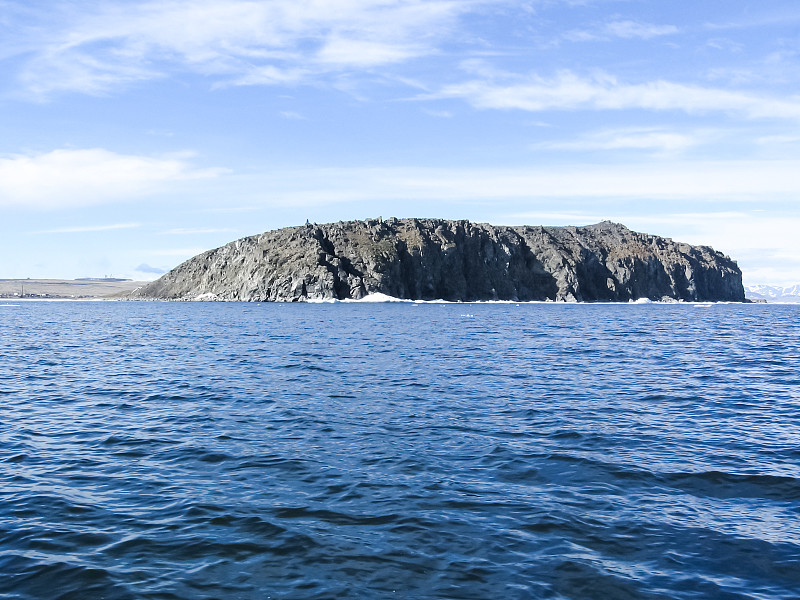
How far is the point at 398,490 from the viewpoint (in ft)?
45.3

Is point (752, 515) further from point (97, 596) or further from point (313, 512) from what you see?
point (97, 596)

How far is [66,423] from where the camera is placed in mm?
21266

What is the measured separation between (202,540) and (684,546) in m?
9.21

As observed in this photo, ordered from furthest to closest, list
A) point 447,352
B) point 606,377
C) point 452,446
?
1. point 447,352
2. point 606,377
3. point 452,446

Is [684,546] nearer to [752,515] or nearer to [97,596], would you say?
[752,515]

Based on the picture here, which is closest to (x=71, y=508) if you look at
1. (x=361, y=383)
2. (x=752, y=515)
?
(x=752, y=515)

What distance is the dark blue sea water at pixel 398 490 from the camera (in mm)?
9828

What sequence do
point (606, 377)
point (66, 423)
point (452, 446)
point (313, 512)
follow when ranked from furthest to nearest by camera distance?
point (606, 377), point (66, 423), point (452, 446), point (313, 512)

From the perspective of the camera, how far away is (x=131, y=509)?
12.7 metres

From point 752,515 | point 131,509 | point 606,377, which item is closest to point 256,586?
point 131,509

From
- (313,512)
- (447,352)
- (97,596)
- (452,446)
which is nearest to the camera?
(97,596)

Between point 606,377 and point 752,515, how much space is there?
2151 cm

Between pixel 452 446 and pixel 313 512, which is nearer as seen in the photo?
pixel 313 512

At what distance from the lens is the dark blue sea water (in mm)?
9828
